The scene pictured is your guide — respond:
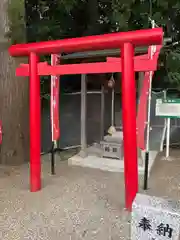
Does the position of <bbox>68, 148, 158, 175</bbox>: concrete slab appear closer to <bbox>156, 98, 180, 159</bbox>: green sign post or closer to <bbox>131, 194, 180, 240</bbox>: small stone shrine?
<bbox>156, 98, 180, 159</bbox>: green sign post

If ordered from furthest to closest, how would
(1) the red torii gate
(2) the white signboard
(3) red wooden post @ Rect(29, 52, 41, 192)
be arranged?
(2) the white signboard, (3) red wooden post @ Rect(29, 52, 41, 192), (1) the red torii gate

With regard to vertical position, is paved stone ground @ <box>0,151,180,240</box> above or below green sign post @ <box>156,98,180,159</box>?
below

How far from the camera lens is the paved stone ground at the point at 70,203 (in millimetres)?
3344

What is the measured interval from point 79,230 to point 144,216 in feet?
4.16

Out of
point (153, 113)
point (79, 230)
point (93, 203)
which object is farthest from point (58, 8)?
point (79, 230)

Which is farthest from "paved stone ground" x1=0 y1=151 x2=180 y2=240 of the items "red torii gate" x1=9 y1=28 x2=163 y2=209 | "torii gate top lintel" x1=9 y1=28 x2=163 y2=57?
"torii gate top lintel" x1=9 y1=28 x2=163 y2=57

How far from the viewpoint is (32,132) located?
4.67 m

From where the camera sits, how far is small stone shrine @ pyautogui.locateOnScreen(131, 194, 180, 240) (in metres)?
2.29

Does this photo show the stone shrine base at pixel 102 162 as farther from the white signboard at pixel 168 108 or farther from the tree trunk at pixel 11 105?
the tree trunk at pixel 11 105

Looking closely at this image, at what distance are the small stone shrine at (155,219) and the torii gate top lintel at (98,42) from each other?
219cm

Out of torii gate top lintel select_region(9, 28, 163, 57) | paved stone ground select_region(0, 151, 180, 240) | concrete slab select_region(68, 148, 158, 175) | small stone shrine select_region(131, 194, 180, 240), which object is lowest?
paved stone ground select_region(0, 151, 180, 240)

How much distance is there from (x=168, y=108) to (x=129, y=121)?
3.38m

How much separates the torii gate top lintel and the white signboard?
340 cm

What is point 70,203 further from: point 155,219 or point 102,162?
point 155,219
